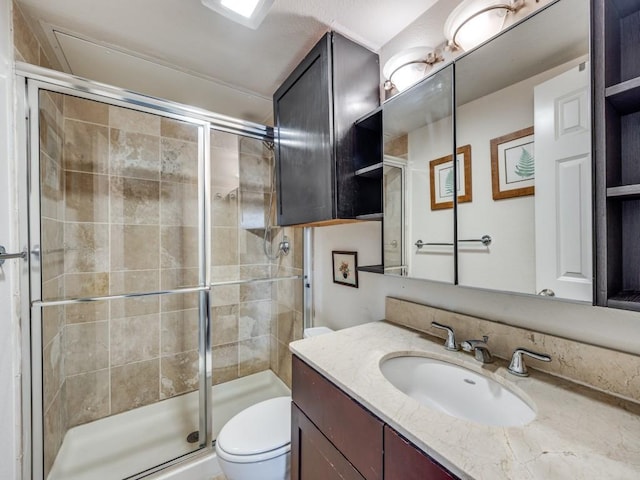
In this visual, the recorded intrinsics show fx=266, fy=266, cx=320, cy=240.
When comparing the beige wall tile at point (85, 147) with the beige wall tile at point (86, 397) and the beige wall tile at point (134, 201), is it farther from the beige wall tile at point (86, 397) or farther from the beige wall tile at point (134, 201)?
the beige wall tile at point (86, 397)

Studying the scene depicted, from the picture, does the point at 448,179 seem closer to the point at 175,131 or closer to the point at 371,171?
the point at 371,171

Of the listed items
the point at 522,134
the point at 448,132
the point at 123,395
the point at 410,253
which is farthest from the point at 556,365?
the point at 123,395

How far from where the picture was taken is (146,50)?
1439mm

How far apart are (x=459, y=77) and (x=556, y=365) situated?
974 mm

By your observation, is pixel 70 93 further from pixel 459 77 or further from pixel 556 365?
pixel 556 365

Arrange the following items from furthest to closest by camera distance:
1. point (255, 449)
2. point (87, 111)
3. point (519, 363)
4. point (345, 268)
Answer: point (87, 111)
point (345, 268)
point (255, 449)
point (519, 363)

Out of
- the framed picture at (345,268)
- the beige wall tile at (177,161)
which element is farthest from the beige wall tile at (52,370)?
the framed picture at (345,268)

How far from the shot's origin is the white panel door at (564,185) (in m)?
0.66

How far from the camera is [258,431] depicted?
127cm

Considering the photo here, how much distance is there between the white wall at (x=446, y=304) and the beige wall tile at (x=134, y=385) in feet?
4.22

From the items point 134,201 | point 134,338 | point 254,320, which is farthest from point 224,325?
point 134,201

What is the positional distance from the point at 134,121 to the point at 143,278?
1106mm

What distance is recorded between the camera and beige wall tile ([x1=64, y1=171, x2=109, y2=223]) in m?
1.68

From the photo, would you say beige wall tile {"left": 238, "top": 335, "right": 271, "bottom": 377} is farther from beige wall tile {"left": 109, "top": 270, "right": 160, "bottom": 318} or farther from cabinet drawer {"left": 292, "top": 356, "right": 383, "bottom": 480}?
cabinet drawer {"left": 292, "top": 356, "right": 383, "bottom": 480}
